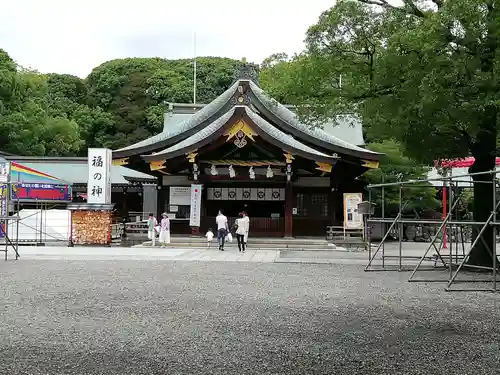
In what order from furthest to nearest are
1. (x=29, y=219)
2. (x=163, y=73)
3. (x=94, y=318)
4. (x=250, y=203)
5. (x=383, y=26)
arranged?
(x=163, y=73)
(x=250, y=203)
(x=29, y=219)
(x=383, y=26)
(x=94, y=318)

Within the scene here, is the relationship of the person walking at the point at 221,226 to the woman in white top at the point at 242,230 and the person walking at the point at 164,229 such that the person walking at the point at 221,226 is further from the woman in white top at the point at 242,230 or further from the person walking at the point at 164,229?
the person walking at the point at 164,229

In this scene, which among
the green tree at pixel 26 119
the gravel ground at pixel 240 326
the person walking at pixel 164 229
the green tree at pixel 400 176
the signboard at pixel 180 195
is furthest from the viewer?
the green tree at pixel 26 119

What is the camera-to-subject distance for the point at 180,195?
24.5 meters

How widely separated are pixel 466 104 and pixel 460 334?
521 cm

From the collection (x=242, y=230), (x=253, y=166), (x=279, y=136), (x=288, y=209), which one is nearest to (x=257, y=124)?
(x=279, y=136)

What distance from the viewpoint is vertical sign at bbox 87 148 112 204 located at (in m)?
21.7

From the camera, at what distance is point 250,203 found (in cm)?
2500

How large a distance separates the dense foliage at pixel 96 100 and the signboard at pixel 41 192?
13789mm

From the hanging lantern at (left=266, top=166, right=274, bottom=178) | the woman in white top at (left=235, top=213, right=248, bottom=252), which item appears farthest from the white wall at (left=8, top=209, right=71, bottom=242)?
the hanging lantern at (left=266, top=166, right=274, bottom=178)

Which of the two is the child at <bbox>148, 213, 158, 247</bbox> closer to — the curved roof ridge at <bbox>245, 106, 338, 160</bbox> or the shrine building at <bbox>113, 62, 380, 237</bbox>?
the shrine building at <bbox>113, 62, 380, 237</bbox>

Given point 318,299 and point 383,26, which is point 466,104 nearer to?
point 383,26

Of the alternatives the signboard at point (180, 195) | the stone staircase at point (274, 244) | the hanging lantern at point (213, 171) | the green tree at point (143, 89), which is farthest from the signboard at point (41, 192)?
the green tree at point (143, 89)

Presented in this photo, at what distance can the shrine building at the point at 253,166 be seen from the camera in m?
22.5

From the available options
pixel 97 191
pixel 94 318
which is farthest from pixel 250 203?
pixel 94 318
